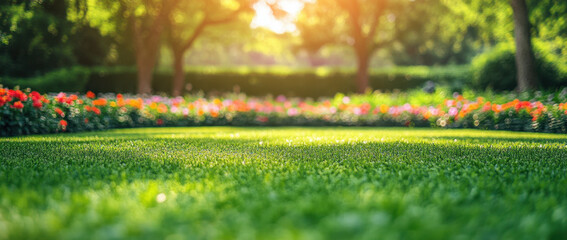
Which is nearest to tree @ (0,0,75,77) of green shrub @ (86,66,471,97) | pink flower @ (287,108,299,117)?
green shrub @ (86,66,471,97)

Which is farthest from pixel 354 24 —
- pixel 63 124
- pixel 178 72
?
pixel 63 124

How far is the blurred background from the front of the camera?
13.5 meters

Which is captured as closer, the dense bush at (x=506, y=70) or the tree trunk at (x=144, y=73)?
the dense bush at (x=506, y=70)

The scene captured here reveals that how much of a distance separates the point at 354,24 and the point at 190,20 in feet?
25.2

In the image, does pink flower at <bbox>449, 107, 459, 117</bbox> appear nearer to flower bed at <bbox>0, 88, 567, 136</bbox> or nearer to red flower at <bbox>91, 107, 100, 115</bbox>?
flower bed at <bbox>0, 88, 567, 136</bbox>

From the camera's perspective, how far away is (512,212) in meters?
2.66

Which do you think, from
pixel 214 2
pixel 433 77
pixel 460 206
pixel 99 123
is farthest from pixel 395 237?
pixel 433 77

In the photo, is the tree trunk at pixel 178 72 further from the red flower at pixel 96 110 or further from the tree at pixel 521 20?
the tree at pixel 521 20

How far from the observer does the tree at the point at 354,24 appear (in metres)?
20.2

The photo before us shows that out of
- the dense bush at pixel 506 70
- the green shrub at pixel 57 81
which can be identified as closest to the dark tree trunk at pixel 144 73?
the green shrub at pixel 57 81

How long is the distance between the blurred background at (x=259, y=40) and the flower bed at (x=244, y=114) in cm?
166

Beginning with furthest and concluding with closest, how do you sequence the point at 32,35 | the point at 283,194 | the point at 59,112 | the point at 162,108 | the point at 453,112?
the point at 32,35 → the point at 162,108 → the point at 453,112 → the point at 59,112 → the point at 283,194

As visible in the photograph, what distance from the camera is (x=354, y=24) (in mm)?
20141

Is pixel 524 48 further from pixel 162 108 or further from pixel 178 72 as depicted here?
pixel 178 72
